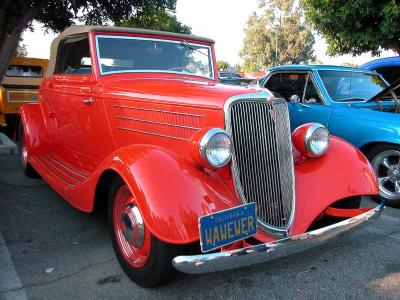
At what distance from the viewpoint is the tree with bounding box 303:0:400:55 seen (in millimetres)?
7856

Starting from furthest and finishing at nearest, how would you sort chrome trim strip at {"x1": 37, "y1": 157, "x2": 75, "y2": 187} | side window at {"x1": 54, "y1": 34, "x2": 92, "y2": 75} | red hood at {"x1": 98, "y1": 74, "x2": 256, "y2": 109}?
side window at {"x1": 54, "y1": 34, "x2": 92, "y2": 75}, chrome trim strip at {"x1": 37, "y1": 157, "x2": 75, "y2": 187}, red hood at {"x1": 98, "y1": 74, "x2": 256, "y2": 109}

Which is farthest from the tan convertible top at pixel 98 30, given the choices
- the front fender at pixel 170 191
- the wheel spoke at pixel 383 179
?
the wheel spoke at pixel 383 179

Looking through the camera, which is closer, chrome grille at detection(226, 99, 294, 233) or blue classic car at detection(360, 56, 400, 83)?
chrome grille at detection(226, 99, 294, 233)

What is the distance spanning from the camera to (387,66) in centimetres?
723

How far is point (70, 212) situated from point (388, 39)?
7.53 meters

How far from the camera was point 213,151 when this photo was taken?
2.48 metres

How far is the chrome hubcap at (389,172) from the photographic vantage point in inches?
170

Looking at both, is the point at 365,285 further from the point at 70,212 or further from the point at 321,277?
the point at 70,212

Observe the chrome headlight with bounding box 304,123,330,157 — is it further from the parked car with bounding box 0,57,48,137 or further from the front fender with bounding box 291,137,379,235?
the parked car with bounding box 0,57,48,137

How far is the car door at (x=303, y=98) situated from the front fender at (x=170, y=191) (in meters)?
2.90

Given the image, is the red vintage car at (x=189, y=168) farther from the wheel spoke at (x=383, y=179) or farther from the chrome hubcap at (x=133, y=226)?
the wheel spoke at (x=383, y=179)

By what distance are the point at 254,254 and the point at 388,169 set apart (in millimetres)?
2819

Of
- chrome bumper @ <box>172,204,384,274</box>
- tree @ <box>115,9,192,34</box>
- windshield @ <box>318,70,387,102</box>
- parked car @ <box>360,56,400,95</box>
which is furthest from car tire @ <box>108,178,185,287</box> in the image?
tree @ <box>115,9,192,34</box>

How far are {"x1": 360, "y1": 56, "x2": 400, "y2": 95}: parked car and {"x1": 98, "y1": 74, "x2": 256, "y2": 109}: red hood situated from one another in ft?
16.1
